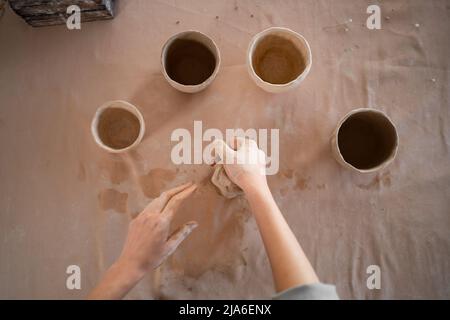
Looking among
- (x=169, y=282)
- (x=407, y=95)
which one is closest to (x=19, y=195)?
(x=169, y=282)

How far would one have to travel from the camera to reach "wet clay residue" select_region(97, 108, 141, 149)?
3.65 ft

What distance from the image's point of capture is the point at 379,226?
1.14 metres

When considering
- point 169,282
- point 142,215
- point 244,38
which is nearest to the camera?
point 142,215

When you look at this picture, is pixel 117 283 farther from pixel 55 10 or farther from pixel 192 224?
pixel 55 10

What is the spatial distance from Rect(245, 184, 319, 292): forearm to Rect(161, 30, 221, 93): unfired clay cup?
37cm

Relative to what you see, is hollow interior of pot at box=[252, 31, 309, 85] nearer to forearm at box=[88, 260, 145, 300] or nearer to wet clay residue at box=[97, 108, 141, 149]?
wet clay residue at box=[97, 108, 141, 149]

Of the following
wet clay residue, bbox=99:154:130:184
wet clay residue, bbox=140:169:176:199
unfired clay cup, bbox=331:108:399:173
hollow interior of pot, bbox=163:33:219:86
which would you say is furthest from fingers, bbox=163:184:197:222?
unfired clay cup, bbox=331:108:399:173

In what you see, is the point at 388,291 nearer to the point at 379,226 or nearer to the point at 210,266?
the point at 379,226

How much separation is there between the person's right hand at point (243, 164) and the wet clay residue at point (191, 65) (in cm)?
29

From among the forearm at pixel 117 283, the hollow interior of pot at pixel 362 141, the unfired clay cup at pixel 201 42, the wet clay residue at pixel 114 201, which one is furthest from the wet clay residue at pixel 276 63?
the forearm at pixel 117 283

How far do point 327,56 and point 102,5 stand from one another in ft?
2.56

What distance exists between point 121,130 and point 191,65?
32cm

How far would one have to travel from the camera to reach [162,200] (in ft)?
3.29

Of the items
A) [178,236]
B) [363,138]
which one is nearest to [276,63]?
[363,138]
